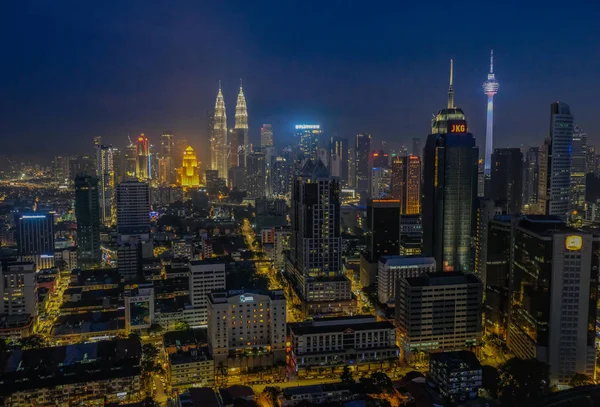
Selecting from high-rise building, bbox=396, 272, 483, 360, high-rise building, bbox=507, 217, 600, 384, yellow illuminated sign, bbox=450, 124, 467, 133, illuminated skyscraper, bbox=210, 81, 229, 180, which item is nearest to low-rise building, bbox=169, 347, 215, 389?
high-rise building, bbox=396, 272, 483, 360

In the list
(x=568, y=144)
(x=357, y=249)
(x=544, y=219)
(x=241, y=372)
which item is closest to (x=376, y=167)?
(x=357, y=249)

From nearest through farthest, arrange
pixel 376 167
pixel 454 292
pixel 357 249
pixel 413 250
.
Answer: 1. pixel 454 292
2. pixel 413 250
3. pixel 357 249
4. pixel 376 167

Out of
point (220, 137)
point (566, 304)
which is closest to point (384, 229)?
point (566, 304)

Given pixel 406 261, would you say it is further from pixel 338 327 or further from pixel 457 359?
pixel 457 359

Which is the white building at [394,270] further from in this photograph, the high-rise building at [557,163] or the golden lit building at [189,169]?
the golden lit building at [189,169]

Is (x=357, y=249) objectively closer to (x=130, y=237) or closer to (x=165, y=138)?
(x=130, y=237)
